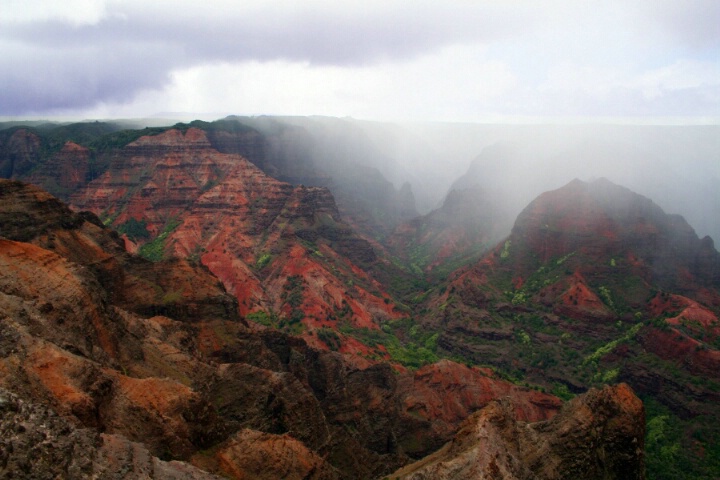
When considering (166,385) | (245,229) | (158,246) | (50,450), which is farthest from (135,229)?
(50,450)

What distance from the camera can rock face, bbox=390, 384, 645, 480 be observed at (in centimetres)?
3612

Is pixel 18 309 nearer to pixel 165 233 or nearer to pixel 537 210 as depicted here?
pixel 165 233

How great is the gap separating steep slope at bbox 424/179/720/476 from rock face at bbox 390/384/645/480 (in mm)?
46702

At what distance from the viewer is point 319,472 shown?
44.0 metres

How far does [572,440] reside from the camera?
39250 millimetres

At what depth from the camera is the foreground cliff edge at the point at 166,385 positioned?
2792 cm

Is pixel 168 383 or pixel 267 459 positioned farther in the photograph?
pixel 267 459

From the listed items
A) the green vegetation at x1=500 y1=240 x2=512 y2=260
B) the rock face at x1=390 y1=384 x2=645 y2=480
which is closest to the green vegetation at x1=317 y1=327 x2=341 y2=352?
the green vegetation at x1=500 y1=240 x2=512 y2=260

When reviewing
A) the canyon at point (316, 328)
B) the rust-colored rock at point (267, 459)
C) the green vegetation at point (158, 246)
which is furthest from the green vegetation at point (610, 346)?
the green vegetation at point (158, 246)

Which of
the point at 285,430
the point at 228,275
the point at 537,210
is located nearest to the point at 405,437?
the point at 285,430

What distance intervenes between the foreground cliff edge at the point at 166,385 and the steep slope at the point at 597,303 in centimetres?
1838

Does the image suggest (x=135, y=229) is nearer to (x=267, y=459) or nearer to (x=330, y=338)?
(x=330, y=338)

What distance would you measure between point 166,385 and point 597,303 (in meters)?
92.0

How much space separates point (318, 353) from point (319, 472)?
102 feet
